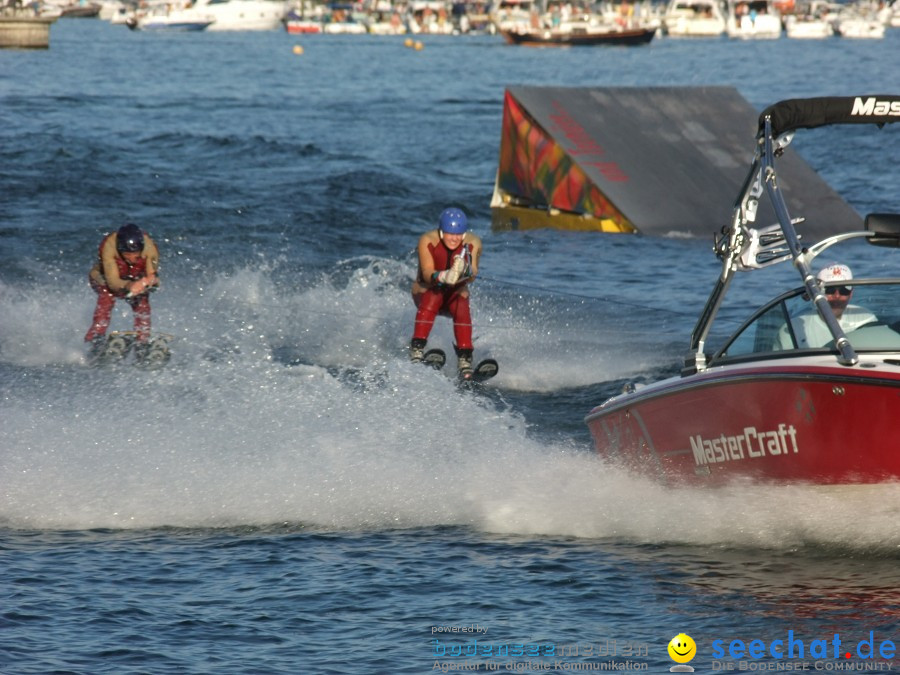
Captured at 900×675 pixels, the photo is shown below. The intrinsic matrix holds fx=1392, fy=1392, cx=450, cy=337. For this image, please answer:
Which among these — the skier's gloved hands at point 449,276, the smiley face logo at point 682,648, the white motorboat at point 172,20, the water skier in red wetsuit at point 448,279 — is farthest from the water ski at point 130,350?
the white motorboat at point 172,20

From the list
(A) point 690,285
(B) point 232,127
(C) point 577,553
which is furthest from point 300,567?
(B) point 232,127

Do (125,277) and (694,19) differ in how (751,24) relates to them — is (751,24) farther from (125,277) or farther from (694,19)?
(125,277)

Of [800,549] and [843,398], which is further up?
[843,398]

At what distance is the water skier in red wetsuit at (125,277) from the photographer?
45.4 feet

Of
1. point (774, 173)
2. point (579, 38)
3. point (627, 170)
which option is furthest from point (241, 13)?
point (774, 173)

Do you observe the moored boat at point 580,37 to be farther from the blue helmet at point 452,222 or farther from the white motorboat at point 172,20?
the blue helmet at point 452,222

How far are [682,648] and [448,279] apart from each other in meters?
6.29

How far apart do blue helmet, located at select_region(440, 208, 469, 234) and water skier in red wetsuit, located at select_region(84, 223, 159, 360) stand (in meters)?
2.98

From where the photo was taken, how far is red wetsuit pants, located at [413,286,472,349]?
1374cm

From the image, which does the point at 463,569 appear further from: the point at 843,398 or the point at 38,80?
the point at 38,80

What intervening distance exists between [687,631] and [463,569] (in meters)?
1.66

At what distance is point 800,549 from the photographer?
348 inches

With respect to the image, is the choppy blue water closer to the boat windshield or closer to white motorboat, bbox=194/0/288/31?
the boat windshield

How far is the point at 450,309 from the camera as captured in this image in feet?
45.6
